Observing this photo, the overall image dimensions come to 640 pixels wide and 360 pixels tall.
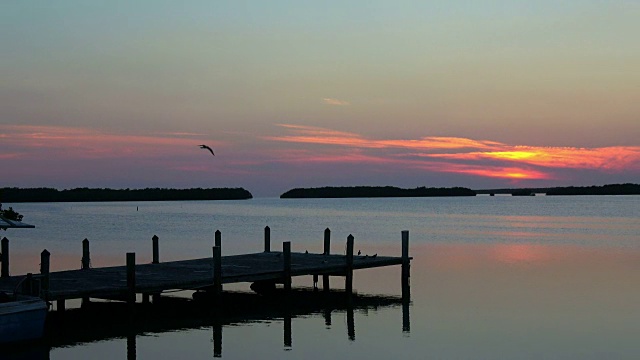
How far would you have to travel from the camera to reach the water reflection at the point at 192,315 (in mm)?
24312

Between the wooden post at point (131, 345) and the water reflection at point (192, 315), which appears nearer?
the wooden post at point (131, 345)

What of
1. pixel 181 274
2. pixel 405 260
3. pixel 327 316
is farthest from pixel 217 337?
pixel 405 260

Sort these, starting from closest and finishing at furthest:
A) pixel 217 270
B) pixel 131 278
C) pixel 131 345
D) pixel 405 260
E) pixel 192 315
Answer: pixel 131 345 → pixel 131 278 → pixel 217 270 → pixel 192 315 → pixel 405 260

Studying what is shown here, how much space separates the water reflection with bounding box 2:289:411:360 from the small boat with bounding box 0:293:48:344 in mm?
418

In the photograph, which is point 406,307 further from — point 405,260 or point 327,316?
point 327,316

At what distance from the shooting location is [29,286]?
22.1 meters

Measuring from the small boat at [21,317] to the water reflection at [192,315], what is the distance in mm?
418

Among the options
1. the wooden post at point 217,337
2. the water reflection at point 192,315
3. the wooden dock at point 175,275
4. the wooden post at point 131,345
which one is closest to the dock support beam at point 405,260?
the wooden dock at point 175,275

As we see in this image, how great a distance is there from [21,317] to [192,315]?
8332mm

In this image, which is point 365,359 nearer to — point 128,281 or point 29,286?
point 128,281

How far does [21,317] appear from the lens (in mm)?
20719

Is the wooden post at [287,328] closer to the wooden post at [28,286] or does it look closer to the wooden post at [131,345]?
the wooden post at [131,345]

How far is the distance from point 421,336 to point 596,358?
5.35 meters

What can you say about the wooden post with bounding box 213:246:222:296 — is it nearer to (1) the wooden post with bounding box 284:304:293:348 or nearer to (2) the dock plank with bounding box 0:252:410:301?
(2) the dock plank with bounding box 0:252:410:301
